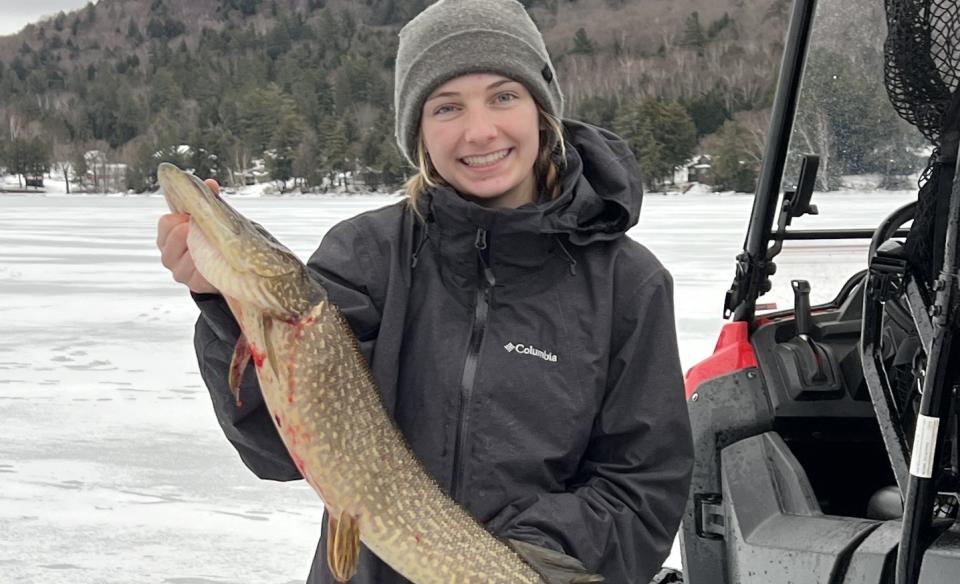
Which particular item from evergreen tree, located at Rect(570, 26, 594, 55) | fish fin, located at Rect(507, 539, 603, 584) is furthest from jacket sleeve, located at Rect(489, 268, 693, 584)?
evergreen tree, located at Rect(570, 26, 594, 55)

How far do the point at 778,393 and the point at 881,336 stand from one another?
456mm

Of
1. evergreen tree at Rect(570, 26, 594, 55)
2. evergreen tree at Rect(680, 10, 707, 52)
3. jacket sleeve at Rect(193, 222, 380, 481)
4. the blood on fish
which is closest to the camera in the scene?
the blood on fish

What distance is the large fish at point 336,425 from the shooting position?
5.46 ft

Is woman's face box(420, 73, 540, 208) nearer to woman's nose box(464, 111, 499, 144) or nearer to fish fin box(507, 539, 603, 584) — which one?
woman's nose box(464, 111, 499, 144)

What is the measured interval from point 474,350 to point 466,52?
22.7 inches

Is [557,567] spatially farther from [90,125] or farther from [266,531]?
[90,125]

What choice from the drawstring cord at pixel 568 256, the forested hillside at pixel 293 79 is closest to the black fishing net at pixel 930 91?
the drawstring cord at pixel 568 256

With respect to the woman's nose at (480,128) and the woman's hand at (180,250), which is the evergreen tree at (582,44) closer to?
the woman's nose at (480,128)

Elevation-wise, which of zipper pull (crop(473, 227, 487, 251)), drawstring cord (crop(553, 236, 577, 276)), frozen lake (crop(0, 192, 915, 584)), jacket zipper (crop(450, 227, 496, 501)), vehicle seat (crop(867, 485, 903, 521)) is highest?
zipper pull (crop(473, 227, 487, 251))

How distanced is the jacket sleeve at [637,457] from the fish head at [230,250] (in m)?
0.63

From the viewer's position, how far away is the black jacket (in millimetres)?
1989

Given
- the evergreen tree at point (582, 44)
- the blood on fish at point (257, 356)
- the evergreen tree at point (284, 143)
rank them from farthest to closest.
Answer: the evergreen tree at point (582, 44) < the evergreen tree at point (284, 143) < the blood on fish at point (257, 356)

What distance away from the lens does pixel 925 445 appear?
1.91 m

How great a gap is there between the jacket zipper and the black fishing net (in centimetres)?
88
